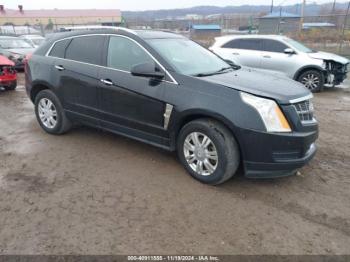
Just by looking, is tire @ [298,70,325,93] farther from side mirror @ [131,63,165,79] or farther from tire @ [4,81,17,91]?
tire @ [4,81,17,91]

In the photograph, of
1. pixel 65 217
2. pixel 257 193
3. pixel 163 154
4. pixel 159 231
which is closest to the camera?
pixel 159 231

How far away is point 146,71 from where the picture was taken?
12.7 ft

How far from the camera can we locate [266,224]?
3.11 metres

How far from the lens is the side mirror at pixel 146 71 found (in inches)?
153

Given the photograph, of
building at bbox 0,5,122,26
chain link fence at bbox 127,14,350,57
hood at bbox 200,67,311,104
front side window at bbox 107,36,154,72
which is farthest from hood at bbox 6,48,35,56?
building at bbox 0,5,122,26

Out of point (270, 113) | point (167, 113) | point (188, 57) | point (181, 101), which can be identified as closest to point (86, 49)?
point (188, 57)

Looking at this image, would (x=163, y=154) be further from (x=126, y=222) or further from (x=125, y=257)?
(x=125, y=257)

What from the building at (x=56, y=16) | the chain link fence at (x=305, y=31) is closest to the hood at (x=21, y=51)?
the chain link fence at (x=305, y=31)

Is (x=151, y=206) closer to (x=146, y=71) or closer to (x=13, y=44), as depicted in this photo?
(x=146, y=71)

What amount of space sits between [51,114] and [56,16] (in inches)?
2490

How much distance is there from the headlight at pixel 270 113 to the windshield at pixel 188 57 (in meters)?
0.94

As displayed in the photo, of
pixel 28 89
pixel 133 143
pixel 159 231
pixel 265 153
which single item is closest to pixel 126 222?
pixel 159 231

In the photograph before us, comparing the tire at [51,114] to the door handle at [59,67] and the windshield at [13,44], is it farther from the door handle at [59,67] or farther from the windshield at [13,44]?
the windshield at [13,44]

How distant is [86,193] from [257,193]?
1924 mm
